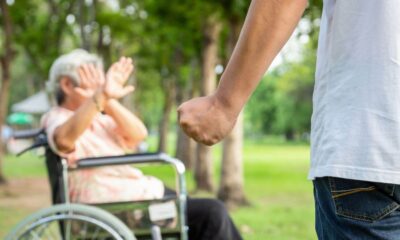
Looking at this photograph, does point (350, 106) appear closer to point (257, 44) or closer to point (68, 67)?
point (257, 44)

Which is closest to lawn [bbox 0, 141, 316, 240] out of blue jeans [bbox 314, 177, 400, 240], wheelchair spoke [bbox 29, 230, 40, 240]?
wheelchair spoke [bbox 29, 230, 40, 240]

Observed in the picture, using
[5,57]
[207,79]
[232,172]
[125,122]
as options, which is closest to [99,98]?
[125,122]

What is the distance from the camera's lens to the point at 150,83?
37.8 metres

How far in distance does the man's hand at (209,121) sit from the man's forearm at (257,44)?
0.02 meters

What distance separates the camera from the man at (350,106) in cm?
141

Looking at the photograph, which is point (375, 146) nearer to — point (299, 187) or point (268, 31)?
point (268, 31)

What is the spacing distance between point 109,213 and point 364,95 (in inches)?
77.1

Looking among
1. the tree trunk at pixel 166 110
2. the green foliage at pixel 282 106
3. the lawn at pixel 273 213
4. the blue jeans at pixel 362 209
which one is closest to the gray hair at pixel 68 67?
the blue jeans at pixel 362 209

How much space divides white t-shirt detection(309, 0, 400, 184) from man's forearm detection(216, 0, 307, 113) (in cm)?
12

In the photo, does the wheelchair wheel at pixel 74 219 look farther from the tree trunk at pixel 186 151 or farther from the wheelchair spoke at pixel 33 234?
the tree trunk at pixel 186 151

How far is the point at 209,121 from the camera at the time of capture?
1.45 metres

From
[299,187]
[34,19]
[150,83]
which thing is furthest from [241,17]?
[150,83]

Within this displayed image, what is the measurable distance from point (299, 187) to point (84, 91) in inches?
545

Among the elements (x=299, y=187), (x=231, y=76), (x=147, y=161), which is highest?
(x=231, y=76)
